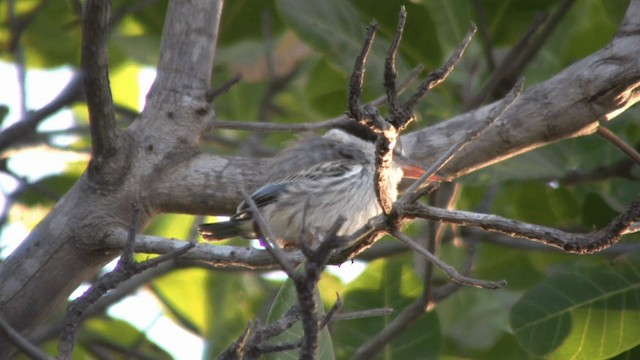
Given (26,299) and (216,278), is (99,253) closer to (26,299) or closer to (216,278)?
(26,299)

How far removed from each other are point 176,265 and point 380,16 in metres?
1.86

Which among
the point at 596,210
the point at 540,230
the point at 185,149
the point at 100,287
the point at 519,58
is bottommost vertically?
the point at 100,287

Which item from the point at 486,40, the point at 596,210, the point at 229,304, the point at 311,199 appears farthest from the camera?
the point at 229,304

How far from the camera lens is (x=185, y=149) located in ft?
13.9

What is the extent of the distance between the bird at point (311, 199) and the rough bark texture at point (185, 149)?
0.47 m

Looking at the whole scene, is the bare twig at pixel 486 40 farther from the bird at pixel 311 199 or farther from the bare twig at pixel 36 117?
the bare twig at pixel 36 117

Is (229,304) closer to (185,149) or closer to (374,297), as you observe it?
(374,297)

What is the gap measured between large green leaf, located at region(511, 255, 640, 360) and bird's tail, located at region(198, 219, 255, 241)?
1.39m

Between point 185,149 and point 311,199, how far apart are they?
3.39 ft

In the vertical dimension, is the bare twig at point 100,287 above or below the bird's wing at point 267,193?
below

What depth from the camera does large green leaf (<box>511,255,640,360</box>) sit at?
486 centimetres

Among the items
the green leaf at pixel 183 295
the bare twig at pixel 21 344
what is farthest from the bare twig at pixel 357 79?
the green leaf at pixel 183 295

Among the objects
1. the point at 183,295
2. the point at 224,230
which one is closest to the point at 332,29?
the point at 224,230

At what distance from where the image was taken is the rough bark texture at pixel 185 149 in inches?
152
